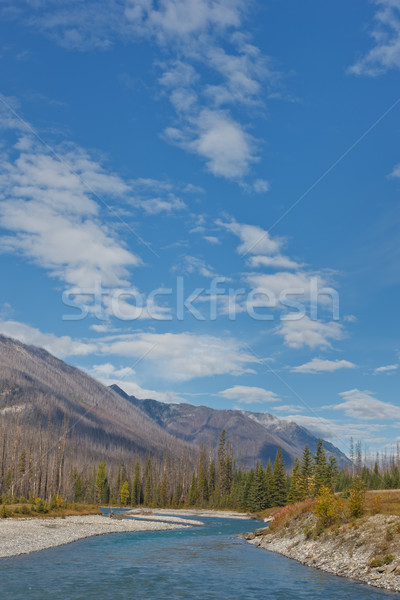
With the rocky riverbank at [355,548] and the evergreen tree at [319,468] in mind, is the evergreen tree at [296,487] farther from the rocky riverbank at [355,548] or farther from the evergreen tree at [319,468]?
the rocky riverbank at [355,548]

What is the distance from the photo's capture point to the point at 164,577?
28.6 meters

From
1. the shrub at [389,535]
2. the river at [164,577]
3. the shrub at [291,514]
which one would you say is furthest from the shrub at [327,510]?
the shrub at [389,535]

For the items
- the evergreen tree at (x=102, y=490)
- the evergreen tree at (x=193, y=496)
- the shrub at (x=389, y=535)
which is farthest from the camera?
the evergreen tree at (x=102, y=490)

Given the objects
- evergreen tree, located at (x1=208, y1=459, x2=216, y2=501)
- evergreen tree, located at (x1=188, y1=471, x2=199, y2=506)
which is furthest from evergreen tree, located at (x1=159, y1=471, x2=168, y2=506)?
evergreen tree, located at (x1=208, y1=459, x2=216, y2=501)

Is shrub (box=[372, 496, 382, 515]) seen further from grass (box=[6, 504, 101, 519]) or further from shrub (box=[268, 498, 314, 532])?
grass (box=[6, 504, 101, 519])

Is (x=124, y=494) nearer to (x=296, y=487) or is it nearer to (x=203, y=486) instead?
(x=203, y=486)

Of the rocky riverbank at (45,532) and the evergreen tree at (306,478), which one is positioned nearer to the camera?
the rocky riverbank at (45,532)

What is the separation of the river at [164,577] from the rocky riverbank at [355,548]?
119 centimetres

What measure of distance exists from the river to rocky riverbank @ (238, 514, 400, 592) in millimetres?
1191

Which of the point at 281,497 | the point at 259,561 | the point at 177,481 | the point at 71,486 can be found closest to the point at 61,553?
the point at 259,561

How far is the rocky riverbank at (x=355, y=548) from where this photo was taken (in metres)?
29.0

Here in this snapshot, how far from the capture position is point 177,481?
17088 cm

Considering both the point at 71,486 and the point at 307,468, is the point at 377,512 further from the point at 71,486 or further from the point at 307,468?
the point at 71,486

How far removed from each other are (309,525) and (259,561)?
32.3 ft
